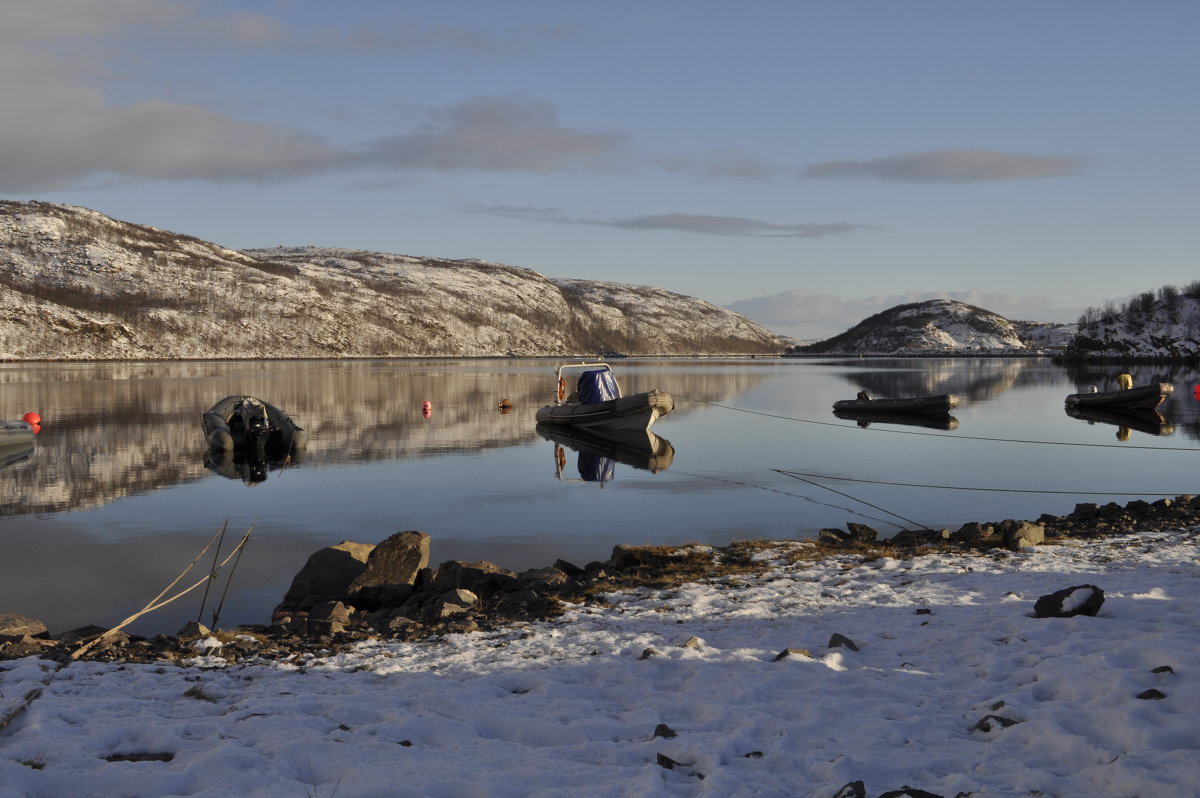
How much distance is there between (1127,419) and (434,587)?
4414cm

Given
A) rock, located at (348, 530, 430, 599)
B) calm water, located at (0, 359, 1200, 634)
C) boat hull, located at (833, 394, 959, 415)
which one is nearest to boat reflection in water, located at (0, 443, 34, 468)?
calm water, located at (0, 359, 1200, 634)

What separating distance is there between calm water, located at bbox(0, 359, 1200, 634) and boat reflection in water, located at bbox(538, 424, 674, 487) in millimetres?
234

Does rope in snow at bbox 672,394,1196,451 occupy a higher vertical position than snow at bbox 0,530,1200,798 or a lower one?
lower

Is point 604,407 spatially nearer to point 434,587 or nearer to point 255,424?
point 255,424

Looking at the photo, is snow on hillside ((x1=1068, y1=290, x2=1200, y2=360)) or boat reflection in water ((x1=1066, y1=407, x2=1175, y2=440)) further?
snow on hillside ((x1=1068, y1=290, x2=1200, y2=360))

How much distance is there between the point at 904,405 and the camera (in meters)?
46.2

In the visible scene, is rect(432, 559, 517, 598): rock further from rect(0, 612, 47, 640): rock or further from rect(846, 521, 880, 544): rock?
rect(846, 521, 880, 544): rock

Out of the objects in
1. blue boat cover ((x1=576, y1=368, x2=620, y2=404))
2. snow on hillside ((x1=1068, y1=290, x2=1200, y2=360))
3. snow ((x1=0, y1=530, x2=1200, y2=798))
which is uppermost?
snow on hillside ((x1=1068, y1=290, x2=1200, y2=360))

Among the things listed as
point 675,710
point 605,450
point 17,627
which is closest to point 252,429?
point 605,450

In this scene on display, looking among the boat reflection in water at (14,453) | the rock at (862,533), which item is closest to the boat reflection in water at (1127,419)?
the rock at (862,533)

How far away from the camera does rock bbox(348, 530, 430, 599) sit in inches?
472

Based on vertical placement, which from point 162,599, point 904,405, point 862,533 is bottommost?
point 162,599

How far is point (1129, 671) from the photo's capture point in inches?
262

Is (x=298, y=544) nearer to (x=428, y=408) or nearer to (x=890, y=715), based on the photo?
(x=890, y=715)
